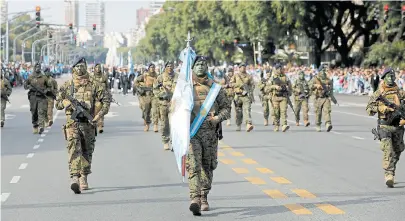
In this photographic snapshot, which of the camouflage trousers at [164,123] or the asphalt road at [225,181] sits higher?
the camouflage trousers at [164,123]

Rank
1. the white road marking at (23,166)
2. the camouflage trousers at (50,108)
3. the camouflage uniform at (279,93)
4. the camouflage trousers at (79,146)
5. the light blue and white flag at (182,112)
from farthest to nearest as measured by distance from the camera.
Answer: the camouflage trousers at (50,108) < the camouflage uniform at (279,93) < the white road marking at (23,166) < the camouflage trousers at (79,146) < the light blue and white flag at (182,112)

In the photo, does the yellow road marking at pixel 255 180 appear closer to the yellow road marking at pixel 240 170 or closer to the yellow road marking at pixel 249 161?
the yellow road marking at pixel 240 170

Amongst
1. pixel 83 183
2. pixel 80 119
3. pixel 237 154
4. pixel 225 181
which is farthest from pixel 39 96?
pixel 80 119

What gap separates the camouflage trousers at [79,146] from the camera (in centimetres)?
1363

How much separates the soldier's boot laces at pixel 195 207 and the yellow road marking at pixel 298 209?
109 centimetres

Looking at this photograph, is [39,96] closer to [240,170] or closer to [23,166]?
[23,166]

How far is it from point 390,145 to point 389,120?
0.34m

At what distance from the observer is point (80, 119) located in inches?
540

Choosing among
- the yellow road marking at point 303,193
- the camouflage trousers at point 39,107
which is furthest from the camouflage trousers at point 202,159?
the camouflage trousers at point 39,107

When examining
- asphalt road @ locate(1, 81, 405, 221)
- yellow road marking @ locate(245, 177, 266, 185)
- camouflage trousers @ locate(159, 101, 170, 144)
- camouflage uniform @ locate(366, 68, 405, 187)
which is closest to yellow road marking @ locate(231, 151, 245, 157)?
asphalt road @ locate(1, 81, 405, 221)

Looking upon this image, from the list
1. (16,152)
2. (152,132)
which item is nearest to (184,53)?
(16,152)

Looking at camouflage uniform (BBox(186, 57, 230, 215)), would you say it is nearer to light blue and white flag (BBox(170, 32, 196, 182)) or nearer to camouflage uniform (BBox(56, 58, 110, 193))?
light blue and white flag (BBox(170, 32, 196, 182))

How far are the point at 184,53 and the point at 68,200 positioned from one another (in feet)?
8.13

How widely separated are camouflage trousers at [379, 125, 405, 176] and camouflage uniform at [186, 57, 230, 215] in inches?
130
